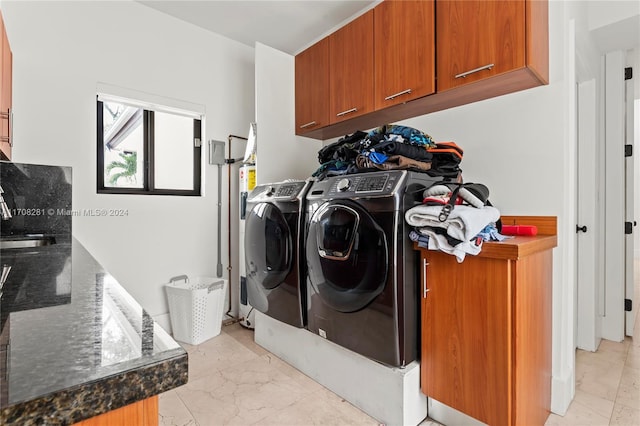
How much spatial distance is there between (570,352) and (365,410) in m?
1.12

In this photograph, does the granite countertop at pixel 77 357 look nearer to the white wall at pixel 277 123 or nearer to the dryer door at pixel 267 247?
the dryer door at pixel 267 247

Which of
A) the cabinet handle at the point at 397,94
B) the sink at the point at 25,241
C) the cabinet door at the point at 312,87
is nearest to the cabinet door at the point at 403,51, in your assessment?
the cabinet handle at the point at 397,94

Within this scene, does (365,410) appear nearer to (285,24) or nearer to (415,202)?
(415,202)

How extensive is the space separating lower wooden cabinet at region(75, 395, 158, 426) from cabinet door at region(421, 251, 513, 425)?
1.21 m

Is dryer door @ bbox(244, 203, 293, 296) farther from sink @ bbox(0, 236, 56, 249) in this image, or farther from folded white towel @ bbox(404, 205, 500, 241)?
sink @ bbox(0, 236, 56, 249)

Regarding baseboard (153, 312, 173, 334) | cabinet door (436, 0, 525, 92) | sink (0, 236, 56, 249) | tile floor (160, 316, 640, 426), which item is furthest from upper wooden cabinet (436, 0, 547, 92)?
baseboard (153, 312, 173, 334)

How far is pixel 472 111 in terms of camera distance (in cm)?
196

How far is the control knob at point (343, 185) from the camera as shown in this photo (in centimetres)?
163

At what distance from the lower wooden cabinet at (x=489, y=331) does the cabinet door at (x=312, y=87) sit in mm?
1487

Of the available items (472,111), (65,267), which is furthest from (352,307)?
(472,111)

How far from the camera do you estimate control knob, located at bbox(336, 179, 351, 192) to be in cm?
163

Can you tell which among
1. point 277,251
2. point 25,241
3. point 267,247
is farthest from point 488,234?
point 25,241

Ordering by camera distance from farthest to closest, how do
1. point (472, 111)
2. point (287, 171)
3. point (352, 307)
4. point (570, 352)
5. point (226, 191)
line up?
point (226, 191) → point (287, 171) → point (472, 111) → point (570, 352) → point (352, 307)

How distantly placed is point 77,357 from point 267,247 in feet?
5.61
